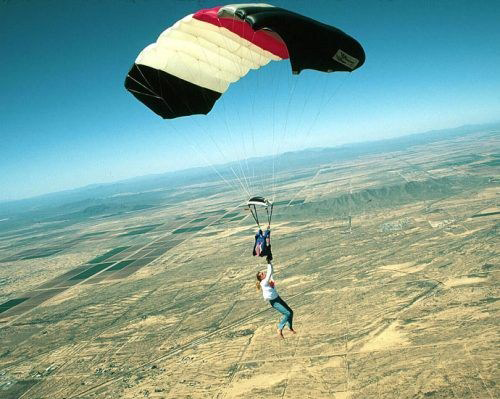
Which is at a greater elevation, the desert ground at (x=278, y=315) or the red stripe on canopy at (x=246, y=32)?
the red stripe on canopy at (x=246, y=32)

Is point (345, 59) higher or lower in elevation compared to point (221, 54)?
lower

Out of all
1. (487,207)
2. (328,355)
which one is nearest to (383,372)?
(328,355)

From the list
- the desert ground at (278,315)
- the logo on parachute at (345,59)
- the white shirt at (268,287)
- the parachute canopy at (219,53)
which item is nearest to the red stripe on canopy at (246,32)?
the parachute canopy at (219,53)

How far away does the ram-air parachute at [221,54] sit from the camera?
28.1ft

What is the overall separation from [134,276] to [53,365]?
26101 mm

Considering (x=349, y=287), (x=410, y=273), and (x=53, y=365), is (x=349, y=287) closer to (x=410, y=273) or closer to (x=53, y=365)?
(x=410, y=273)

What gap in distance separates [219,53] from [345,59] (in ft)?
14.8

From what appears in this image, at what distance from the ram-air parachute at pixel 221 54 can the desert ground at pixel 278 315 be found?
13952mm

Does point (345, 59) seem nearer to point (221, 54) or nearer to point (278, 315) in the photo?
point (221, 54)

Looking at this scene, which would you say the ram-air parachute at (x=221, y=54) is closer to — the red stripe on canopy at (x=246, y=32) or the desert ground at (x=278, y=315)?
the red stripe on canopy at (x=246, y=32)

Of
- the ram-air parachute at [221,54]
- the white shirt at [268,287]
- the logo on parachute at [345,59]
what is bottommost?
the white shirt at [268,287]

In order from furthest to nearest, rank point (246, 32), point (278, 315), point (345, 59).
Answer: point (278, 315)
point (246, 32)
point (345, 59)

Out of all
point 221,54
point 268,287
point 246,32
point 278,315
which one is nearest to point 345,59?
point 246,32

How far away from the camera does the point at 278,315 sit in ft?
90.2
